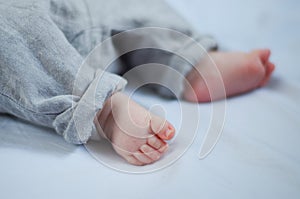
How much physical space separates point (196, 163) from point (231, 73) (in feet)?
0.76

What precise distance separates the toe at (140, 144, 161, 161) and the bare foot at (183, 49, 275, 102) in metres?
0.17

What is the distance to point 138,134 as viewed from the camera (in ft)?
1.60

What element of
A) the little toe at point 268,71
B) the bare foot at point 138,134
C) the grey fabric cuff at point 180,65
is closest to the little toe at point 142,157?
the bare foot at point 138,134

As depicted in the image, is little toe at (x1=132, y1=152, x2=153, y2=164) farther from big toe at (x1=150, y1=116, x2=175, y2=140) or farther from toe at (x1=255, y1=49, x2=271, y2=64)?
toe at (x1=255, y1=49, x2=271, y2=64)

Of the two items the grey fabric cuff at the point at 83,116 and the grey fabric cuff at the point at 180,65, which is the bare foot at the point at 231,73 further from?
the grey fabric cuff at the point at 83,116

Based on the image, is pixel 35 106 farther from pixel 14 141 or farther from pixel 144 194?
pixel 144 194

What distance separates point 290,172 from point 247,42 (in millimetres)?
402

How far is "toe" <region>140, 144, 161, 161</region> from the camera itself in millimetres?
480

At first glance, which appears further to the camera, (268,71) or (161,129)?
(268,71)

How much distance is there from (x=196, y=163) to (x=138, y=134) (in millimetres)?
89

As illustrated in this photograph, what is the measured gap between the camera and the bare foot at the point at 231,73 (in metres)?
0.63

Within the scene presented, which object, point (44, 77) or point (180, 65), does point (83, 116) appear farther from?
point (180, 65)

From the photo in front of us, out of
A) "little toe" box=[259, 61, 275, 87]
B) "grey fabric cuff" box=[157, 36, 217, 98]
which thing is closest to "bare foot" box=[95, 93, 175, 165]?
"grey fabric cuff" box=[157, 36, 217, 98]

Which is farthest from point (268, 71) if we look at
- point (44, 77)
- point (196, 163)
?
point (44, 77)
